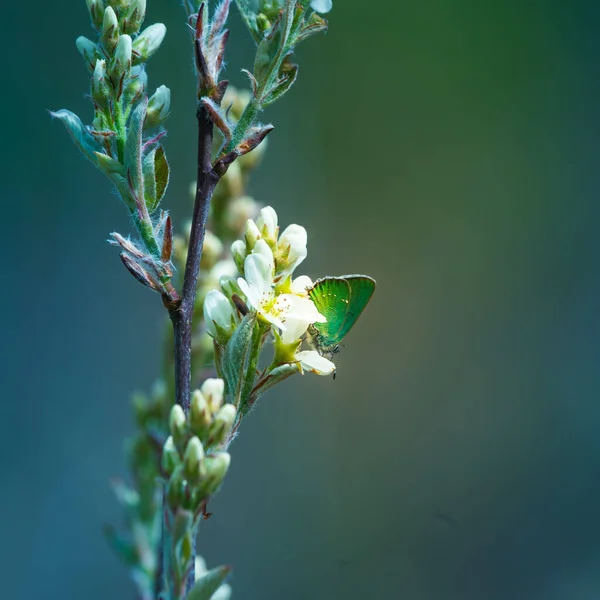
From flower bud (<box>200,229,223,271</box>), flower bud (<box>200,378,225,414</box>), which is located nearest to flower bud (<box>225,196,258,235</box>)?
flower bud (<box>200,229,223,271</box>)

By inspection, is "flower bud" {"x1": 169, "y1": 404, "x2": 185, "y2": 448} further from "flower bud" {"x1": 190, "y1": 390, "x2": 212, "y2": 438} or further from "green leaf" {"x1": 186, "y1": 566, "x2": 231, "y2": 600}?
"green leaf" {"x1": 186, "y1": 566, "x2": 231, "y2": 600}

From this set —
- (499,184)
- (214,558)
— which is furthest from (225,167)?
(499,184)

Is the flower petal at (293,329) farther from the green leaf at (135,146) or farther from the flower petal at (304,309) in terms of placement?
the green leaf at (135,146)

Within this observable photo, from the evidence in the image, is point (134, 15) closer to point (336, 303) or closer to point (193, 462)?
point (336, 303)

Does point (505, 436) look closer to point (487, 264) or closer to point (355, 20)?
point (487, 264)

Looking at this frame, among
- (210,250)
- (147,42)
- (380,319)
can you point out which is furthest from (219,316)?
(380,319)
